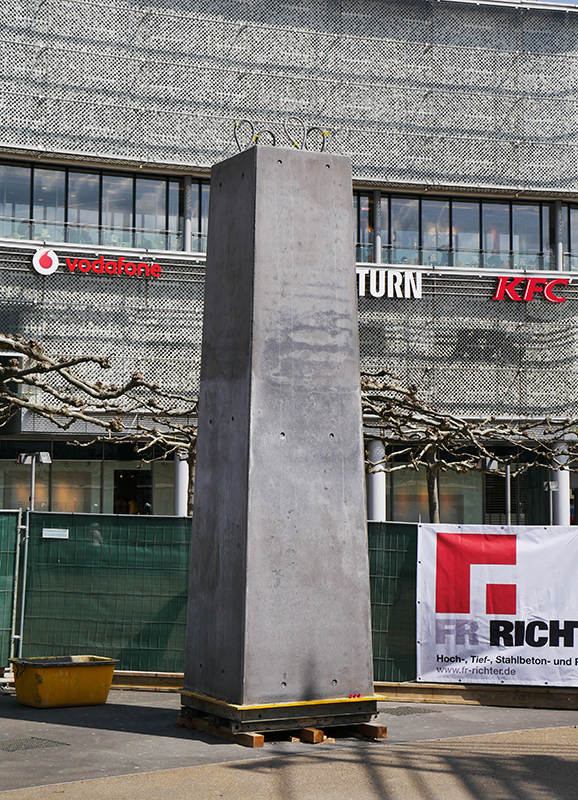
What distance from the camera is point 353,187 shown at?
38.4 m

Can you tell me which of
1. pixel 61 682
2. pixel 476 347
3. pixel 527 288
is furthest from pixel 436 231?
pixel 61 682

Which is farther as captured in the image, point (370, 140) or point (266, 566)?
point (370, 140)

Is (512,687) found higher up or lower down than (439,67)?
lower down

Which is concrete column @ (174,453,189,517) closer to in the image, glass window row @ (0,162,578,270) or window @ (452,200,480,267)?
glass window row @ (0,162,578,270)

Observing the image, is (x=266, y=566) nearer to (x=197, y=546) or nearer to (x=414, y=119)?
(x=197, y=546)

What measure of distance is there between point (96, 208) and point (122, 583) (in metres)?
28.3

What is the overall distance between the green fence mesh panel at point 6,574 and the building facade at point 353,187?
2502 centimetres

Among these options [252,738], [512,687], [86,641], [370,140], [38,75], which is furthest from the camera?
[370,140]

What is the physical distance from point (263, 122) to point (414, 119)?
628cm

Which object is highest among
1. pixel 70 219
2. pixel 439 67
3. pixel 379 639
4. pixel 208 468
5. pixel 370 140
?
pixel 439 67

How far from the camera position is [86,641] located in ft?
43.8

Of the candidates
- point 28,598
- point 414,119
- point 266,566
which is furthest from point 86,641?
point 414,119

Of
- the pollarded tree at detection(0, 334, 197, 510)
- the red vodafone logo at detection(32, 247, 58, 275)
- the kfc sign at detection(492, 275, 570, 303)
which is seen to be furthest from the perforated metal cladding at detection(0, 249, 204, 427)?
the pollarded tree at detection(0, 334, 197, 510)

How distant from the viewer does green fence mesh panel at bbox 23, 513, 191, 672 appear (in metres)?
13.3
